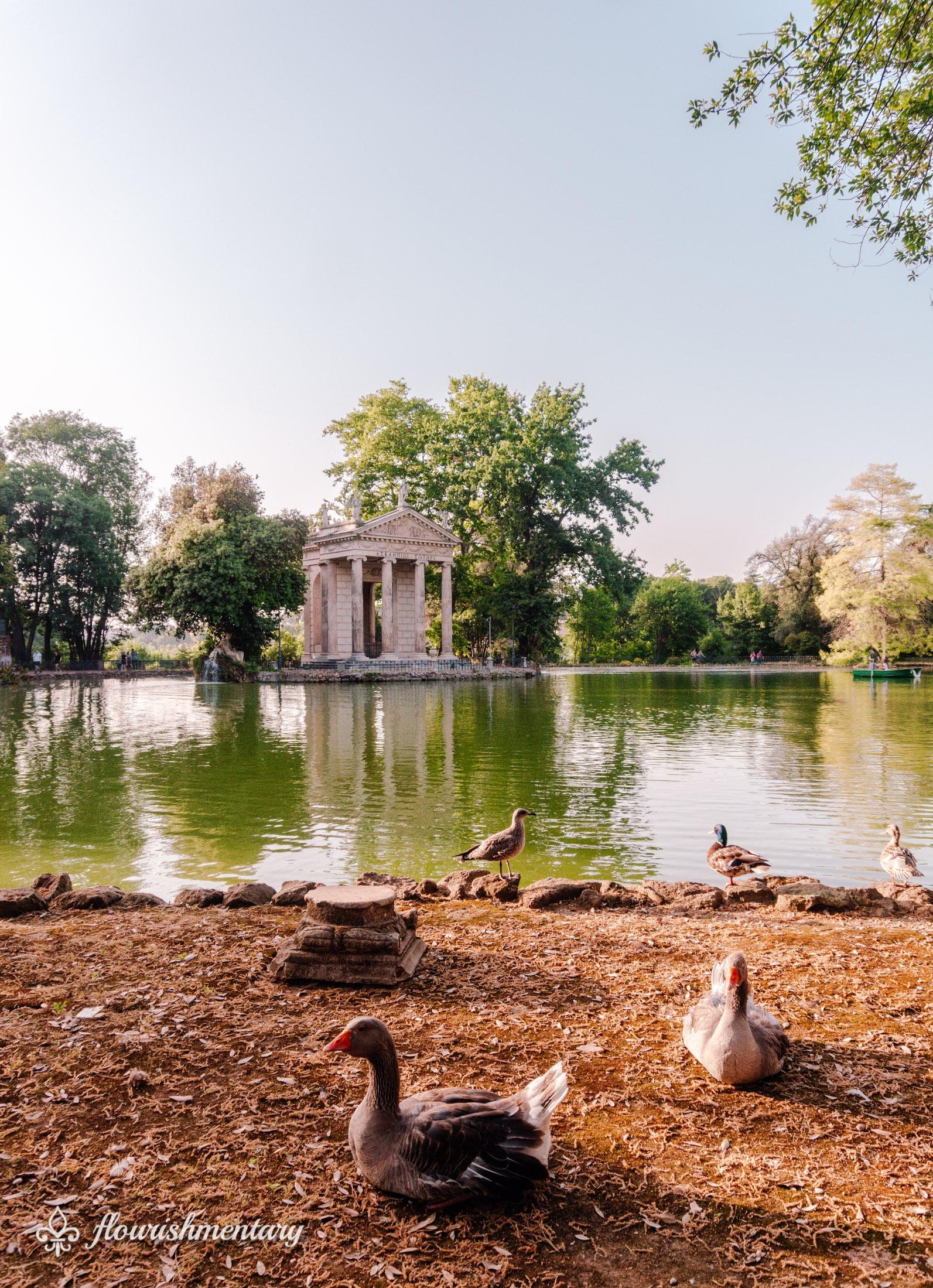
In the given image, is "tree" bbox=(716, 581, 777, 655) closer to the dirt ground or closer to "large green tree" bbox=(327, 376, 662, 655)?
"large green tree" bbox=(327, 376, 662, 655)

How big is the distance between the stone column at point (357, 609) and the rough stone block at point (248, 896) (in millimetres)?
47575

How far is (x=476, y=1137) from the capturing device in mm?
3439

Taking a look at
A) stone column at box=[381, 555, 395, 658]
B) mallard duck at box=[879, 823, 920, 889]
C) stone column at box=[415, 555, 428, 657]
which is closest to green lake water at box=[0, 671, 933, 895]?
mallard duck at box=[879, 823, 920, 889]

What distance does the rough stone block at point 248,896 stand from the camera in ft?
25.5

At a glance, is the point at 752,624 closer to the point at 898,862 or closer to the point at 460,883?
the point at 898,862

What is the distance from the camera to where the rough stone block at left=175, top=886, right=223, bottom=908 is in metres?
7.93

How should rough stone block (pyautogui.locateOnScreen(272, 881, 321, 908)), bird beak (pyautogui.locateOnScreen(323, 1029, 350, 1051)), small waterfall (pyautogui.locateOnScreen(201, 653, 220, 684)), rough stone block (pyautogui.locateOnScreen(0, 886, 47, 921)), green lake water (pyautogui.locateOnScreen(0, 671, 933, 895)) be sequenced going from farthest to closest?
1. small waterfall (pyautogui.locateOnScreen(201, 653, 220, 684))
2. green lake water (pyautogui.locateOnScreen(0, 671, 933, 895))
3. rough stone block (pyautogui.locateOnScreen(272, 881, 321, 908))
4. rough stone block (pyautogui.locateOnScreen(0, 886, 47, 921))
5. bird beak (pyautogui.locateOnScreen(323, 1029, 350, 1051))

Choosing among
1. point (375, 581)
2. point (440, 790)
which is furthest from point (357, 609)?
point (440, 790)

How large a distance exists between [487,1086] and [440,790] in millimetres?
10976

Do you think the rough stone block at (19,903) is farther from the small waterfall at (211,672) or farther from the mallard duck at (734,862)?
the small waterfall at (211,672)

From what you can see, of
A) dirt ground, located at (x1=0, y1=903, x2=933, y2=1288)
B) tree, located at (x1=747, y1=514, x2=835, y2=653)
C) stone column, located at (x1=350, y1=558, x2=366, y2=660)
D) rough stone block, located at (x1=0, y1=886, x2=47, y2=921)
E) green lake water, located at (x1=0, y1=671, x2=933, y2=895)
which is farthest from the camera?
tree, located at (x1=747, y1=514, x2=835, y2=653)

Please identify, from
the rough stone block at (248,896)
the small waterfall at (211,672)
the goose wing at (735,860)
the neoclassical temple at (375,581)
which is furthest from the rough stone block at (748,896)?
the neoclassical temple at (375,581)

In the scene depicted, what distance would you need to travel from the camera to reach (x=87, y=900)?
7.86 metres

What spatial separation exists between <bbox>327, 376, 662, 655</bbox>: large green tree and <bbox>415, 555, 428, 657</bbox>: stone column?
544cm
